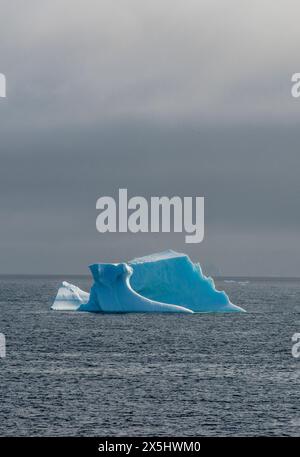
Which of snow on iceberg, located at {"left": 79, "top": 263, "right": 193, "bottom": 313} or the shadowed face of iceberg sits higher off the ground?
the shadowed face of iceberg

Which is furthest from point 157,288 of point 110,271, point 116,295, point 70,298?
point 70,298

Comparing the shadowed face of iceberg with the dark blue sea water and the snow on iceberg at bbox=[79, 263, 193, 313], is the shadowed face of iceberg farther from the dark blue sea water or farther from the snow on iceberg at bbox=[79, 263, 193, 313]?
the dark blue sea water

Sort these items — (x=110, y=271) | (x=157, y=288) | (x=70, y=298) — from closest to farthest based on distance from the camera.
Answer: (x=110, y=271) < (x=157, y=288) < (x=70, y=298)

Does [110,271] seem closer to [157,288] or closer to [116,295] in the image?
[116,295]

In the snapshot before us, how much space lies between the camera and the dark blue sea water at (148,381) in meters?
37.5

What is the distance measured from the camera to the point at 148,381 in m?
47.8

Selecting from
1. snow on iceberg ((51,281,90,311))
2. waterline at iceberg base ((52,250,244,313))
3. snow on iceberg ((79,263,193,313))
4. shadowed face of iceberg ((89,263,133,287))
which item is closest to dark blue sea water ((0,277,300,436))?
snow on iceberg ((79,263,193,313))

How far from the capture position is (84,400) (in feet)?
138

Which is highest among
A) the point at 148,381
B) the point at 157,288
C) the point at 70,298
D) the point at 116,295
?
the point at 70,298

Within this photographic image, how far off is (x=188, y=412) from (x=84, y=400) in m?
5.19

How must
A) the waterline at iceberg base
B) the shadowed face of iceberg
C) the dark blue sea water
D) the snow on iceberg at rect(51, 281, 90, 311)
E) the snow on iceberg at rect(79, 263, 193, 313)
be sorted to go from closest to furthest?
the dark blue sea water, the shadowed face of iceberg, the snow on iceberg at rect(79, 263, 193, 313), the waterline at iceberg base, the snow on iceberg at rect(51, 281, 90, 311)

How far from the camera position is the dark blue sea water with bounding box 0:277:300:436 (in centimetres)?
3747

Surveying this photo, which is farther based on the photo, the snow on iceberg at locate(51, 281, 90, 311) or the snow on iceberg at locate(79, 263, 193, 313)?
the snow on iceberg at locate(51, 281, 90, 311)

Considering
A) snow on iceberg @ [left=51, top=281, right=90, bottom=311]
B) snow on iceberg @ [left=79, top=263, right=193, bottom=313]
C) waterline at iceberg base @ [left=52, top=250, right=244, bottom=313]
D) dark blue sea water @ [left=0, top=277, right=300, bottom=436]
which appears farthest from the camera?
snow on iceberg @ [left=51, top=281, right=90, bottom=311]
